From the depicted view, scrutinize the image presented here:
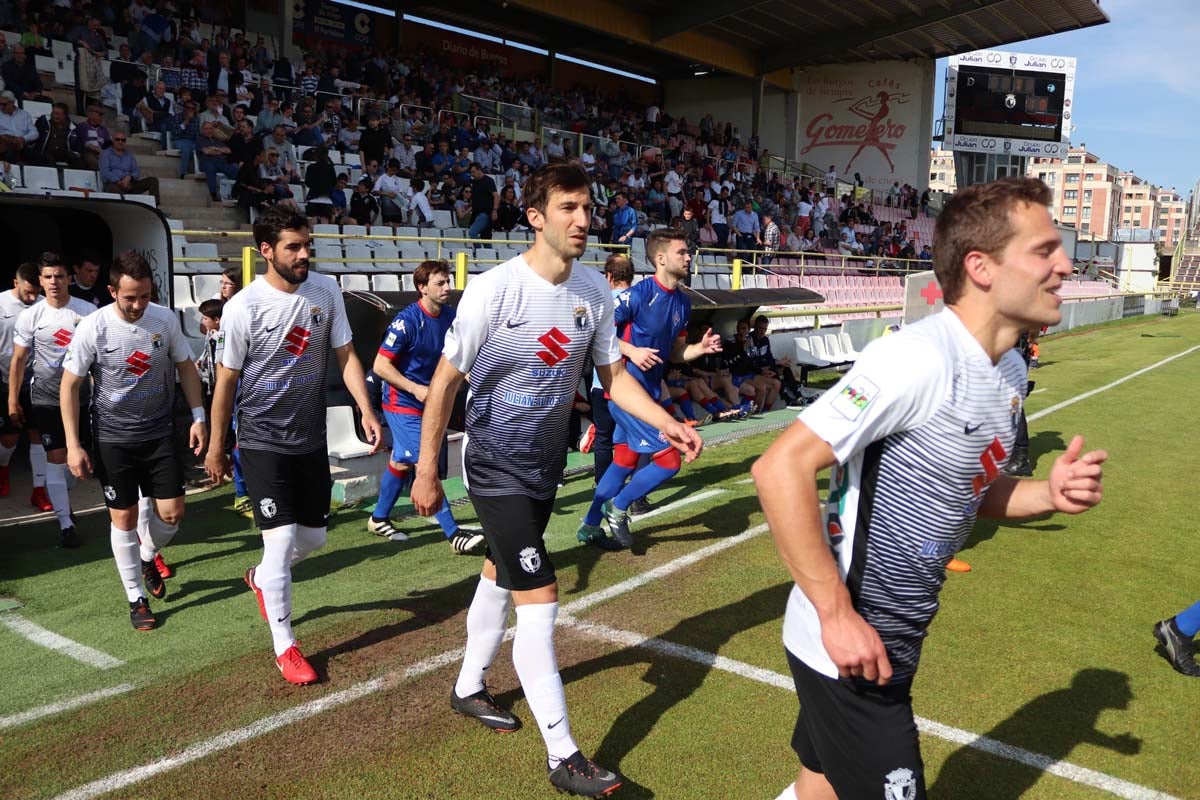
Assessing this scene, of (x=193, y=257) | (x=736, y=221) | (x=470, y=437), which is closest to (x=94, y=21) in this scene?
(x=193, y=257)

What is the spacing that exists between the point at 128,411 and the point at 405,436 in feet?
6.87

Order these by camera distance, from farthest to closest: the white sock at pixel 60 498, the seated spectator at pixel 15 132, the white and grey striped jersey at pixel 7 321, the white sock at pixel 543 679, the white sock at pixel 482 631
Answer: the seated spectator at pixel 15 132 → the white and grey striped jersey at pixel 7 321 → the white sock at pixel 60 498 → the white sock at pixel 482 631 → the white sock at pixel 543 679

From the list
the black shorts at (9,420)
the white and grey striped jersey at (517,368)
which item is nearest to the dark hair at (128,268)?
the white and grey striped jersey at (517,368)

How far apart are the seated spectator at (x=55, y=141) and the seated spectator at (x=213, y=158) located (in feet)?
7.99

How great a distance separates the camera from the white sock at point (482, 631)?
12.5 ft

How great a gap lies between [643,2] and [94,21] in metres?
19.6

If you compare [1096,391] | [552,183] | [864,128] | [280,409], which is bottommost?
[1096,391]

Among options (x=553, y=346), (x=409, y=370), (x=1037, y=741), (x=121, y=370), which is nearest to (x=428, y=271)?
(x=409, y=370)

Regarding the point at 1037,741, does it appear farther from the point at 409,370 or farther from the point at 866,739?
the point at 409,370

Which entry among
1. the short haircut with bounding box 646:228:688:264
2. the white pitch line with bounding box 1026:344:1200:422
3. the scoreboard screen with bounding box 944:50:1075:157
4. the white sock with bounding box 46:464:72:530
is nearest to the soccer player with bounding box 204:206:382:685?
the short haircut with bounding box 646:228:688:264

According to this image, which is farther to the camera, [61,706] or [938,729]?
[61,706]

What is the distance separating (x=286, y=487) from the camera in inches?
178

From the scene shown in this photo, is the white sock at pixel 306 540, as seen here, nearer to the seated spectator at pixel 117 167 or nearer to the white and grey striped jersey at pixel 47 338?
the white and grey striped jersey at pixel 47 338

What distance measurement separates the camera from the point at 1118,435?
11.8m
